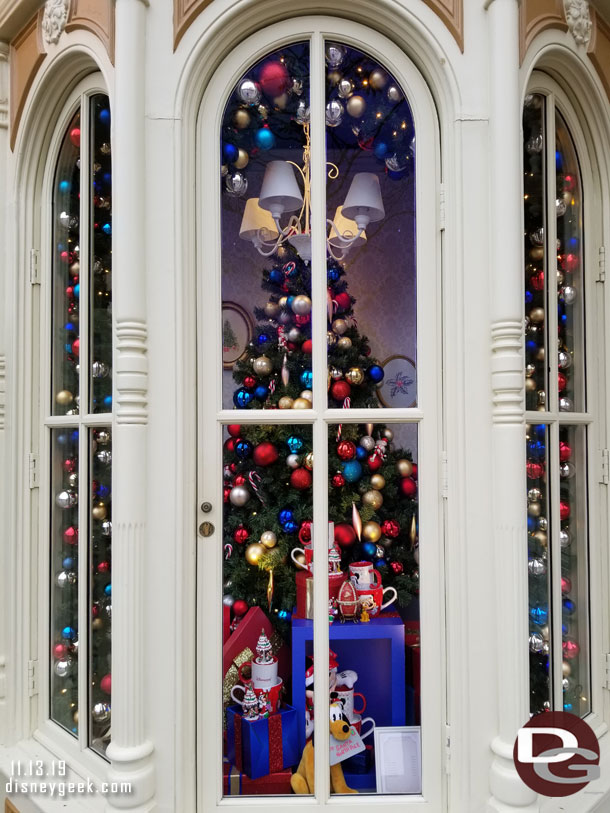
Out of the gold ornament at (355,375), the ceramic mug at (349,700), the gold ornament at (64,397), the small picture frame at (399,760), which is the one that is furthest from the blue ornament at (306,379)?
the small picture frame at (399,760)

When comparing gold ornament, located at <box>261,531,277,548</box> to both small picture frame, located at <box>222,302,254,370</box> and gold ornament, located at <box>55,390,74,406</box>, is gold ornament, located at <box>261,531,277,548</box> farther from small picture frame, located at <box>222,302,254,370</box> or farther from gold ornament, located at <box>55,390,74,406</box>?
gold ornament, located at <box>55,390,74,406</box>

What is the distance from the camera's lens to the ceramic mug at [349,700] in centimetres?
173

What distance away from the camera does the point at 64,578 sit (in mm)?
1929

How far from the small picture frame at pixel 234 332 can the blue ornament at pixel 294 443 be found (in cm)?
27

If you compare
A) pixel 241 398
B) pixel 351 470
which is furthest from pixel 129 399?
pixel 351 470

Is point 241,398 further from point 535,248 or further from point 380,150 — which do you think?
point 535,248

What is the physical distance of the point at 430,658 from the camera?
1.69 m

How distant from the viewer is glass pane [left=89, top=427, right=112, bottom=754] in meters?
1.78

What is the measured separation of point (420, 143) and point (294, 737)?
172 centimetres

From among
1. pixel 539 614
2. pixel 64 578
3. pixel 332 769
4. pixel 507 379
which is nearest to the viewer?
pixel 507 379

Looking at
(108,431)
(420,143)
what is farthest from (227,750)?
(420,143)

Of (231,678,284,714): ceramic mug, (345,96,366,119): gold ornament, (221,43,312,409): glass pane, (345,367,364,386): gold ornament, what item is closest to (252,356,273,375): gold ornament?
(221,43,312,409): glass pane

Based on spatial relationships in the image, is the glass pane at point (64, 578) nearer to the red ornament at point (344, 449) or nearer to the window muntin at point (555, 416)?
the red ornament at point (344, 449)

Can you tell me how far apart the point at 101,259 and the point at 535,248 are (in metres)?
1.33
